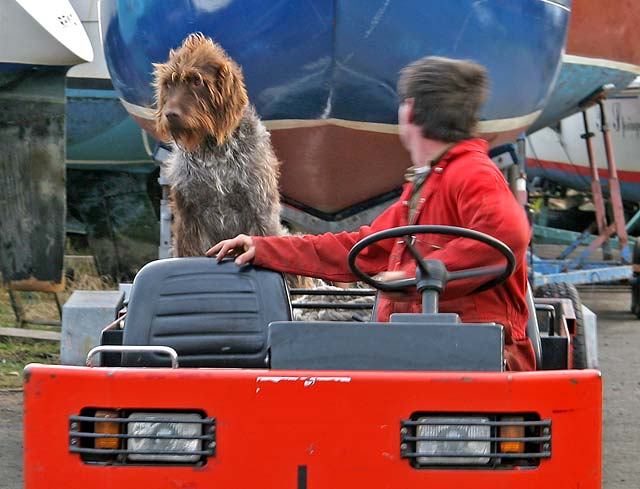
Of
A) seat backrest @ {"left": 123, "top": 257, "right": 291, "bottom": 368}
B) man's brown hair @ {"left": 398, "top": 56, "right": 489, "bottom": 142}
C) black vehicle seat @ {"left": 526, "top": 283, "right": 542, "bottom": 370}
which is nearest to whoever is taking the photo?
man's brown hair @ {"left": 398, "top": 56, "right": 489, "bottom": 142}

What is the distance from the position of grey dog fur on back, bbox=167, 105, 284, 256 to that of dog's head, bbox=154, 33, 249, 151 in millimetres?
78

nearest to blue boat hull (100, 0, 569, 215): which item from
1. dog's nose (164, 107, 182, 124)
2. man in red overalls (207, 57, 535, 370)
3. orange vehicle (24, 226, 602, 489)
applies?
dog's nose (164, 107, 182, 124)

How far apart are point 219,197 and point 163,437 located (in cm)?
249

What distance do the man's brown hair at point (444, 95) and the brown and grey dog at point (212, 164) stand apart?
202 cm

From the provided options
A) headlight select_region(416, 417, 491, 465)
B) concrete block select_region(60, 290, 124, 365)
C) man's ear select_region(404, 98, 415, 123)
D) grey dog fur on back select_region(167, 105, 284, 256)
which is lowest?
headlight select_region(416, 417, 491, 465)

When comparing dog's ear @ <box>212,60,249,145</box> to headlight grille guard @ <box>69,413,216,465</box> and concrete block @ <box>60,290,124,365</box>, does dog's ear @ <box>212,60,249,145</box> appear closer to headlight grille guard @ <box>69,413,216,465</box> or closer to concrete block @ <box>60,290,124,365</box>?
concrete block @ <box>60,290,124,365</box>

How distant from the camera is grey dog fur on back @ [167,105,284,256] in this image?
207 inches

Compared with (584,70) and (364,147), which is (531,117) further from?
(584,70)

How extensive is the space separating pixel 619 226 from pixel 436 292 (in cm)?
682

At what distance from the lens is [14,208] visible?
24.4ft

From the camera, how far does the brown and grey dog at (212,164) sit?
5.14 m

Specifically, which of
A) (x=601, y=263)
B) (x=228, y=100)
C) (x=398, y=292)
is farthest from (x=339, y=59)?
(x=601, y=263)

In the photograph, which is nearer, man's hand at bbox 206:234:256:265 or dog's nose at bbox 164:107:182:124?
man's hand at bbox 206:234:256:265

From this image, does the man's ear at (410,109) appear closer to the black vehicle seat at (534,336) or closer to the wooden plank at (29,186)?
the black vehicle seat at (534,336)
